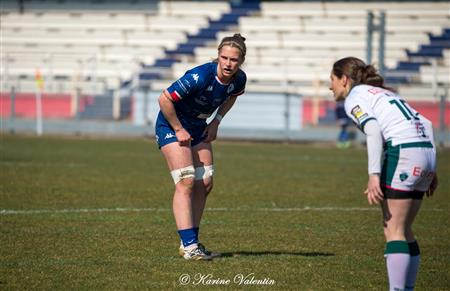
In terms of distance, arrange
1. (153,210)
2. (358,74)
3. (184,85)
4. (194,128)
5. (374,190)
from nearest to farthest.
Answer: (374,190) < (358,74) < (184,85) < (194,128) < (153,210)

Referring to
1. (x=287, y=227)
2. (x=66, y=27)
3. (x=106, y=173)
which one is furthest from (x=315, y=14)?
(x=287, y=227)

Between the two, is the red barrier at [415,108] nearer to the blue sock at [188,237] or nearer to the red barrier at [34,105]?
the red barrier at [34,105]

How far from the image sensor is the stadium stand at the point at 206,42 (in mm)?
32531

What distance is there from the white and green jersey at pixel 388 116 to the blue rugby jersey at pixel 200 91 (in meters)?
1.99

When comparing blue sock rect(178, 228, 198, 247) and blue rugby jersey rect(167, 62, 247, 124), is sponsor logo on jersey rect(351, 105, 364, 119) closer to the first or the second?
blue rugby jersey rect(167, 62, 247, 124)

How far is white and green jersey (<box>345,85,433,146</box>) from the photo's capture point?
6031 mm

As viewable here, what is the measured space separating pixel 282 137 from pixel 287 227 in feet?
56.8

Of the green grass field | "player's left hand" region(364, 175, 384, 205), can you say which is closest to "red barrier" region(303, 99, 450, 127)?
the green grass field

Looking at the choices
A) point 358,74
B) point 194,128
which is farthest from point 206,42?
point 358,74

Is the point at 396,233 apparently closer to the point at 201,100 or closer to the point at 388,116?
the point at 388,116

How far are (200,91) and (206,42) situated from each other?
28865 mm

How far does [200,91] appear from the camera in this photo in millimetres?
7910

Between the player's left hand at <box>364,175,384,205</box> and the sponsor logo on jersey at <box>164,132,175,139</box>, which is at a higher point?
the sponsor logo on jersey at <box>164,132,175,139</box>

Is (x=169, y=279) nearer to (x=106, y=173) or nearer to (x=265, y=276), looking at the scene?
(x=265, y=276)
